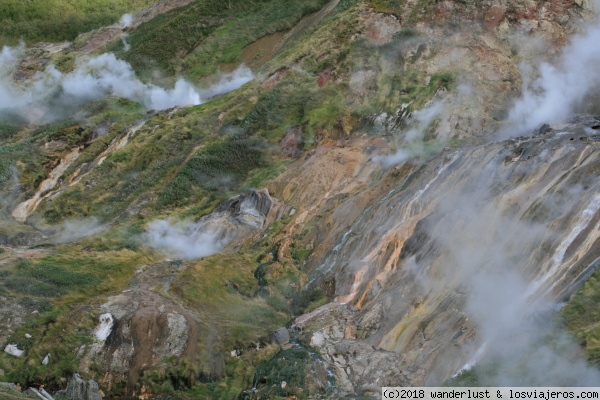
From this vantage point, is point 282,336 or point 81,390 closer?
point 81,390

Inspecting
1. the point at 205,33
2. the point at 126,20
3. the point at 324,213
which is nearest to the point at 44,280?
the point at 324,213

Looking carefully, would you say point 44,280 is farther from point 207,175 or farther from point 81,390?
point 207,175

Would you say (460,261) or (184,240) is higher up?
(460,261)

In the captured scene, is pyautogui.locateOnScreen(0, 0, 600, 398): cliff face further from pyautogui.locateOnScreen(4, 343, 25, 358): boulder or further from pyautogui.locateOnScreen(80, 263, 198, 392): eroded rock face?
pyautogui.locateOnScreen(4, 343, 25, 358): boulder

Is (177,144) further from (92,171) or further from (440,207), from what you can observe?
(440,207)

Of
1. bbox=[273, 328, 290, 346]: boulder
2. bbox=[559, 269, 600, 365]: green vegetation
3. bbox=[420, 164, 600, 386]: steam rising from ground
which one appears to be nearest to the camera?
bbox=[559, 269, 600, 365]: green vegetation

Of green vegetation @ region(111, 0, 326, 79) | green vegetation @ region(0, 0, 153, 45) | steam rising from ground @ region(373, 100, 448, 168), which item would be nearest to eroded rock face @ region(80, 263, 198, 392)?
steam rising from ground @ region(373, 100, 448, 168)

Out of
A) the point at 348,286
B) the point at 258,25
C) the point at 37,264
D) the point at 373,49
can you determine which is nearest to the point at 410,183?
the point at 348,286
